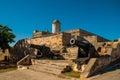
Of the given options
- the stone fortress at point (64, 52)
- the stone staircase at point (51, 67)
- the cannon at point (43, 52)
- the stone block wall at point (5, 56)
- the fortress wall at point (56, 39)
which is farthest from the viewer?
the stone block wall at point (5, 56)

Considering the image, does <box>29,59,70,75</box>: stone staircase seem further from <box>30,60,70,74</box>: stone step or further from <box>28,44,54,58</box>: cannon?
<box>28,44,54,58</box>: cannon

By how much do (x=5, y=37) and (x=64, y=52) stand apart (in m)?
9.42

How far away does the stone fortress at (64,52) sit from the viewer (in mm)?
13494

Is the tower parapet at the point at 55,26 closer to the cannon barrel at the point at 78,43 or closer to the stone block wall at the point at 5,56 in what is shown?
the stone block wall at the point at 5,56

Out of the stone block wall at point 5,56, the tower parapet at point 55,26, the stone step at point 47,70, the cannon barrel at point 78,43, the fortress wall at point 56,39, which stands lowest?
the stone step at point 47,70

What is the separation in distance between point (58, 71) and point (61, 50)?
28.9 ft

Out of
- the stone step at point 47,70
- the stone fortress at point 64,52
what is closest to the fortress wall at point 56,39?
the stone fortress at point 64,52

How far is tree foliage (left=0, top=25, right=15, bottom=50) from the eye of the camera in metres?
26.2

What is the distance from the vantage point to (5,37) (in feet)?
86.2

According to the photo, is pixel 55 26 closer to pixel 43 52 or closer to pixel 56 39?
pixel 56 39

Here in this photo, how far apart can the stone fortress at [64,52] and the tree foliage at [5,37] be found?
9.47ft

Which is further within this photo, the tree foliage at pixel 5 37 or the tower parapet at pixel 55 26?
the tower parapet at pixel 55 26

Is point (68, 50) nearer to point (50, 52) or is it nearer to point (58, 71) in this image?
point (50, 52)

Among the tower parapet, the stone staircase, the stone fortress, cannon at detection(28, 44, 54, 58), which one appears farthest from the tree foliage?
the tower parapet
